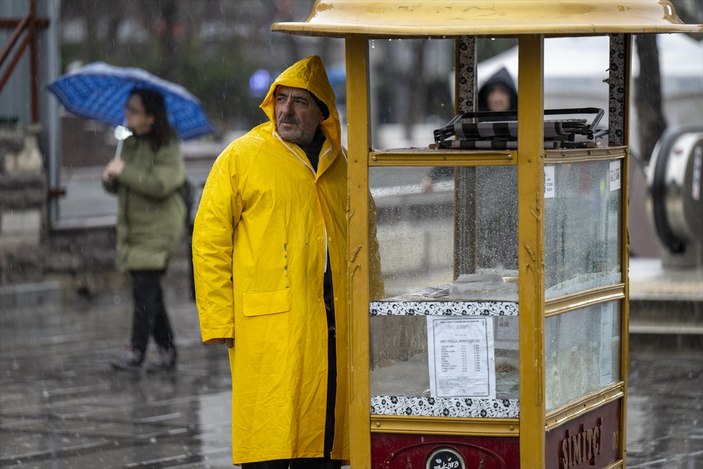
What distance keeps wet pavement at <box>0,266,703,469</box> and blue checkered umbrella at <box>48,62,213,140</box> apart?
1.78 m

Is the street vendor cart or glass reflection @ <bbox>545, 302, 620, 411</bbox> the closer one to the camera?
the street vendor cart

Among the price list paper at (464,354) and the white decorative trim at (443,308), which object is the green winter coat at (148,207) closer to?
the white decorative trim at (443,308)

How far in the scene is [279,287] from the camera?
204 inches

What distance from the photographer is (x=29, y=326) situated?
1216 cm

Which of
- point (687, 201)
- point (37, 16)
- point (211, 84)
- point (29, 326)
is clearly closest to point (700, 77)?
point (687, 201)

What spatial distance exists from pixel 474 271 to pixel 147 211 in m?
5.24

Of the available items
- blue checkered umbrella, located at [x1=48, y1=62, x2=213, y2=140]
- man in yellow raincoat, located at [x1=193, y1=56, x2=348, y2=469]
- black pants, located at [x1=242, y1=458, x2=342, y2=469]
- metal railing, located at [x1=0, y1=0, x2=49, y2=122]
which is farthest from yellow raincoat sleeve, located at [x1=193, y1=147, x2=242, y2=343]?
metal railing, located at [x1=0, y1=0, x2=49, y2=122]

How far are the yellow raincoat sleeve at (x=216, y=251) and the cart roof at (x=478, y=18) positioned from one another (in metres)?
0.88

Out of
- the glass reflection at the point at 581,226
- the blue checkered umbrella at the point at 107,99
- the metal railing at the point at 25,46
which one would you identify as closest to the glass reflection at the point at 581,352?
the glass reflection at the point at 581,226

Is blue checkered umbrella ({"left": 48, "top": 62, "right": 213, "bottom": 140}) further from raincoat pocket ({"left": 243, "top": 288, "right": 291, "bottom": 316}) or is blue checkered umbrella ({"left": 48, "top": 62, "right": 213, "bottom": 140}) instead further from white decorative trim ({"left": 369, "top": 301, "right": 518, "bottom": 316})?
white decorative trim ({"left": 369, "top": 301, "right": 518, "bottom": 316})

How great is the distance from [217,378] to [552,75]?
26.9 ft

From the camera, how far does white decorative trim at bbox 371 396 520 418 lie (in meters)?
4.65

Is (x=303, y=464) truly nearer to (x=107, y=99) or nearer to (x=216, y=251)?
(x=216, y=251)

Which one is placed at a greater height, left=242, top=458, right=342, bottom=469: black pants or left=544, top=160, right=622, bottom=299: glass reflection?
left=544, top=160, right=622, bottom=299: glass reflection
